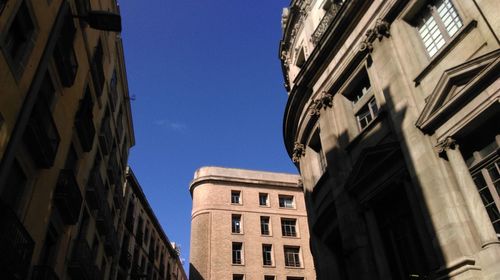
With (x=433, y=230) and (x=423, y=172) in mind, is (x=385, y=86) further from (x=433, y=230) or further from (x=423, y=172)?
(x=433, y=230)

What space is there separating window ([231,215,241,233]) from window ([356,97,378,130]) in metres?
27.4

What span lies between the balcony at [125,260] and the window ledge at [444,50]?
22004 millimetres

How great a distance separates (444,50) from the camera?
39.5 feet

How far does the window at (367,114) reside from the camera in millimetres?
15586

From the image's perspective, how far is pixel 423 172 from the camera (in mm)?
11508

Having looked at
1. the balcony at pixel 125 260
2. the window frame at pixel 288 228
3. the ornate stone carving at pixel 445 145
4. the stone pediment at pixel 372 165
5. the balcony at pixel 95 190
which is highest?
the window frame at pixel 288 228

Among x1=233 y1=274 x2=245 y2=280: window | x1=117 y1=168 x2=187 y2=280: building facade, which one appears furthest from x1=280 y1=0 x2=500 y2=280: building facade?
x1=233 y1=274 x2=245 y2=280: window

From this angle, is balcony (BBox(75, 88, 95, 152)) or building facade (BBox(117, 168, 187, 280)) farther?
building facade (BBox(117, 168, 187, 280))

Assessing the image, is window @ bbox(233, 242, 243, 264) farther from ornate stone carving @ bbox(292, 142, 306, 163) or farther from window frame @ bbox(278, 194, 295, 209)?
ornate stone carving @ bbox(292, 142, 306, 163)

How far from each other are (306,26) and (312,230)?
9.70 metres

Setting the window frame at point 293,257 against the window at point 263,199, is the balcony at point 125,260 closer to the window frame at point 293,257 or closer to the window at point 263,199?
the window frame at point 293,257

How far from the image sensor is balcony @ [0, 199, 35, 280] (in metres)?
9.68

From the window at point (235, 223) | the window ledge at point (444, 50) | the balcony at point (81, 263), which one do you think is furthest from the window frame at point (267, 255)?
the window ledge at point (444, 50)

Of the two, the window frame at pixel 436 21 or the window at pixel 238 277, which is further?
the window at pixel 238 277
